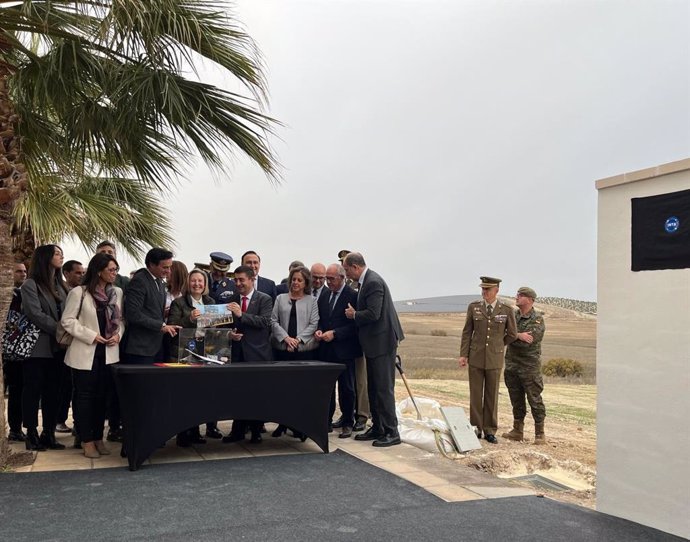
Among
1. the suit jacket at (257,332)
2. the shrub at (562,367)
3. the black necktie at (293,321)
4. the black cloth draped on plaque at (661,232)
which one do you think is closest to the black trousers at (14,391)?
the suit jacket at (257,332)

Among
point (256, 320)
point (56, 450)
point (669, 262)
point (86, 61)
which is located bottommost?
point (56, 450)

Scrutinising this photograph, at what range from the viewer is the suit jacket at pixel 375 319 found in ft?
18.3

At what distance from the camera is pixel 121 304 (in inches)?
200

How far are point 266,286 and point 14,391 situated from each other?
8.27 feet

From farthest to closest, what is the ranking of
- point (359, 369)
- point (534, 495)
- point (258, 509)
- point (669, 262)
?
point (359, 369)
point (534, 495)
point (258, 509)
point (669, 262)

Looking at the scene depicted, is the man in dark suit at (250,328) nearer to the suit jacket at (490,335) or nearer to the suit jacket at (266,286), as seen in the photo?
the suit jacket at (266,286)

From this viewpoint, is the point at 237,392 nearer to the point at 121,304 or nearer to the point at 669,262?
the point at 121,304

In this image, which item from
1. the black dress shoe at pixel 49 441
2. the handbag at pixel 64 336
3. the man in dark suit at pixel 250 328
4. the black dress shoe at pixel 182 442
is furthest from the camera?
the man in dark suit at pixel 250 328

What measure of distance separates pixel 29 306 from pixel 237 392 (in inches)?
70.9

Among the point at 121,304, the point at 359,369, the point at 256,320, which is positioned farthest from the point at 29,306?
the point at 359,369

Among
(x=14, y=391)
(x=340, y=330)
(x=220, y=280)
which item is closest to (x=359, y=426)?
(x=340, y=330)

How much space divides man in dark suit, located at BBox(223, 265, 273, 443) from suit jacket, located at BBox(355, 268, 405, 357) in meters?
0.83

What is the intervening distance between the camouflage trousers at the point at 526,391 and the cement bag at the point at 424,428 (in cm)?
86

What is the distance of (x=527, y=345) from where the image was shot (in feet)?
21.8
